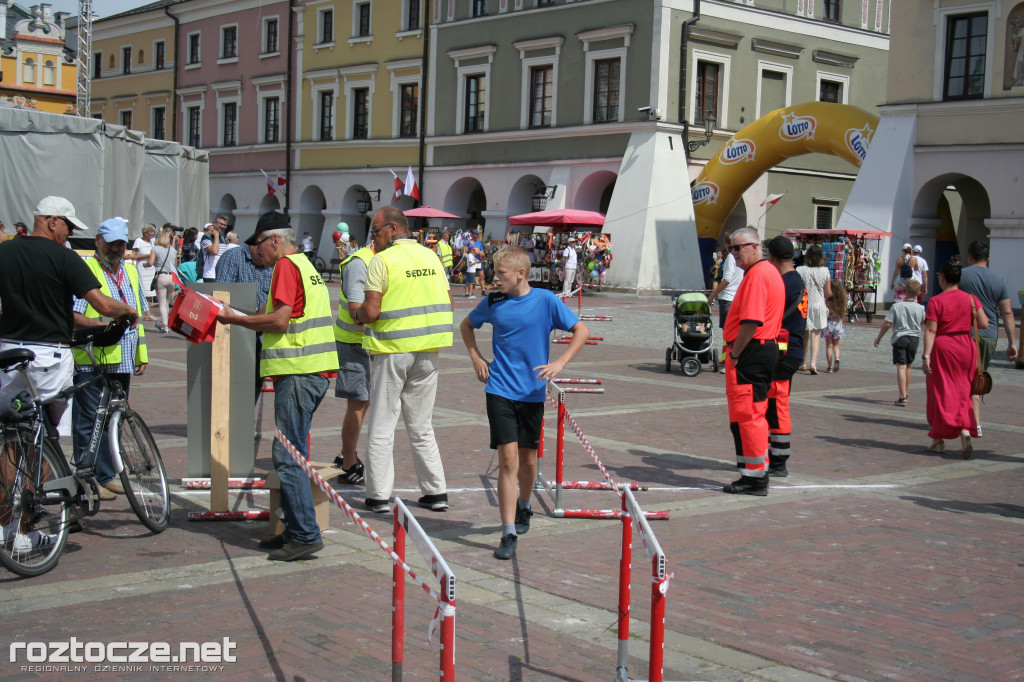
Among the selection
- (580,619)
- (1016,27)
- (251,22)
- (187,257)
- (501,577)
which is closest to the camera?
(580,619)

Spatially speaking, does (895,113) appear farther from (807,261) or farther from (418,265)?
(418,265)

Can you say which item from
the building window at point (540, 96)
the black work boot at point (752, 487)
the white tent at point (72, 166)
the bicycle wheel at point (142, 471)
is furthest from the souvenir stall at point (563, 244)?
the bicycle wheel at point (142, 471)

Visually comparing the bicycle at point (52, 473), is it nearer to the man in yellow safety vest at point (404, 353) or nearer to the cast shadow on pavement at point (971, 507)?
the man in yellow safety vest at point (404, 353)

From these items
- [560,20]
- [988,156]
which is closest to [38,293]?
[988,156]

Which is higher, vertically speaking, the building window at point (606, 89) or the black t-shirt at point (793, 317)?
the building window at point (606, 89)

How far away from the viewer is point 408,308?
283 inches

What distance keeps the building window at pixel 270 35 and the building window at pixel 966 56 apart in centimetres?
3019

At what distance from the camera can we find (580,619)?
5277 mm

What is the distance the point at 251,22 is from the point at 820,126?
95.9 feet

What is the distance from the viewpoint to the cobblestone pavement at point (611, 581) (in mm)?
4789

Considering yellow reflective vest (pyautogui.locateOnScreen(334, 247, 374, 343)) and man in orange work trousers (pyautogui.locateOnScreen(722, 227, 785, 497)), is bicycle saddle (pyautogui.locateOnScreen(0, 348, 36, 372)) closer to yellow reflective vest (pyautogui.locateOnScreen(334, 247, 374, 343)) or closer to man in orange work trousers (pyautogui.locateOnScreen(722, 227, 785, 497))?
yellow reflective vest (pyautogui.locateOnScreen(334, 247, 374, 343))

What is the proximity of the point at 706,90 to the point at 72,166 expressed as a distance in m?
21.3

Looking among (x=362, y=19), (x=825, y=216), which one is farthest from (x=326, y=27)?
(x=825, y=216)

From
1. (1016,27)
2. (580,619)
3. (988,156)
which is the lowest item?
(580,619)
